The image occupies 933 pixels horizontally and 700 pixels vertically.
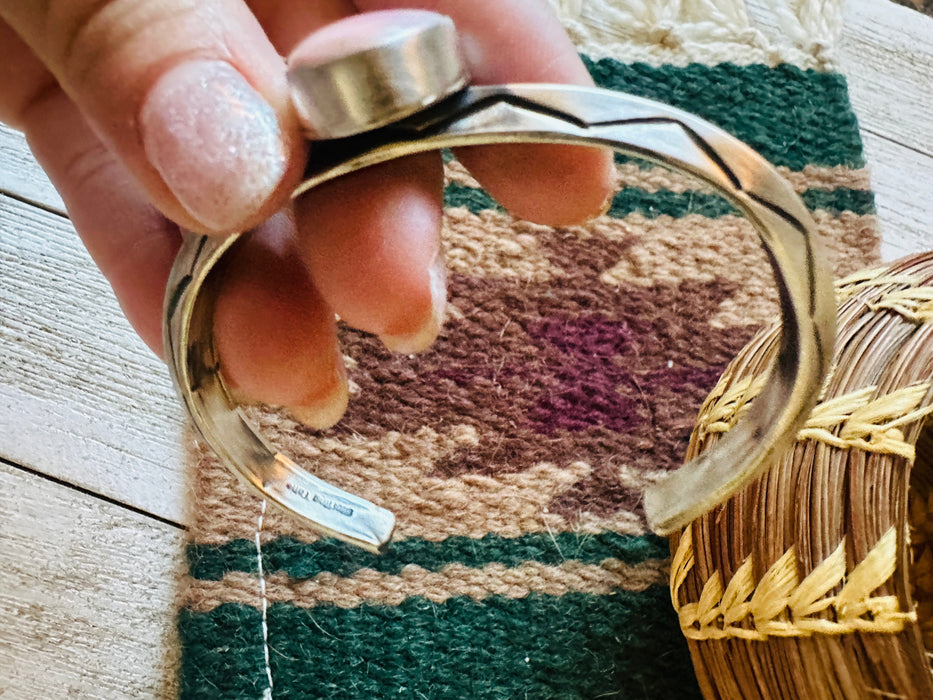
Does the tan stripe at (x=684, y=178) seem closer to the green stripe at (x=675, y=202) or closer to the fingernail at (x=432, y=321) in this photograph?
the green stripe at (x=675, y=202)

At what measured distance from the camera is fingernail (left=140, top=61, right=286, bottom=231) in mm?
144

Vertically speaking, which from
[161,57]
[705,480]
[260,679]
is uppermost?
[161,57]

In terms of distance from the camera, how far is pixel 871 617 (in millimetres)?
220

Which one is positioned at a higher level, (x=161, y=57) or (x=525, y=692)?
(x=161, y=57)

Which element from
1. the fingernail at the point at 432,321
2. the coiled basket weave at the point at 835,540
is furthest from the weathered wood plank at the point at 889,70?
the fingernail at the point at 432,321

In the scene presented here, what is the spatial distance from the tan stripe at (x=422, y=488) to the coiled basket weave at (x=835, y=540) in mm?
66

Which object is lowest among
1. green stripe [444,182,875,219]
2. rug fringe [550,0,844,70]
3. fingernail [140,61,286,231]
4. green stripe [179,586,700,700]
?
green stripe [179,586,700,700]

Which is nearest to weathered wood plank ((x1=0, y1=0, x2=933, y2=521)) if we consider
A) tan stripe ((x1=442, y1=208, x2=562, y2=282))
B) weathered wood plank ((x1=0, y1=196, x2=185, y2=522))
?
weathered wood plank ((x1=0, y1=196, x2=185, y2=522))

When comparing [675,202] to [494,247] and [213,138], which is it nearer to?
[494,247]

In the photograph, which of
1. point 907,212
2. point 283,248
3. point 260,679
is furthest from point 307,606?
point 907,212

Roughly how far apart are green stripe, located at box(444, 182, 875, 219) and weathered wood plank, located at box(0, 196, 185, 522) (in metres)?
0.15

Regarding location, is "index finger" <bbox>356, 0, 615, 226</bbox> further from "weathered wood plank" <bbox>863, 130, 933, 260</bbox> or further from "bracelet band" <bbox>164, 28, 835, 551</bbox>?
"weathered wood plank" <bbox>863, 130, 933, 260</bbox>

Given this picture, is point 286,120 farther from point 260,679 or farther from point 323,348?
point 260,679

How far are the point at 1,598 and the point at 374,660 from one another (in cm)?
14
